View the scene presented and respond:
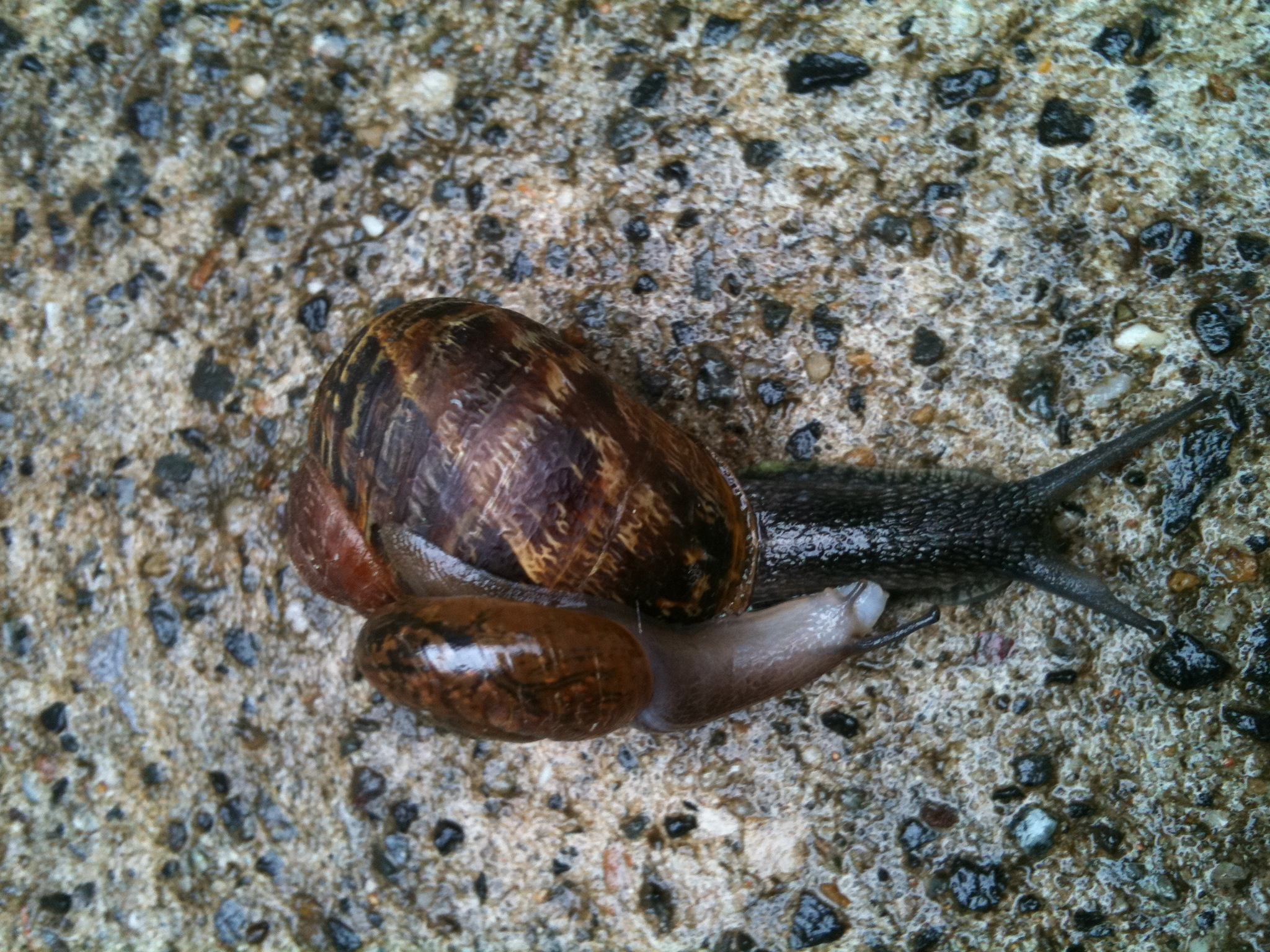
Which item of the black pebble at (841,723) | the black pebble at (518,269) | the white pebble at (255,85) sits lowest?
the black pebble at (841,723)

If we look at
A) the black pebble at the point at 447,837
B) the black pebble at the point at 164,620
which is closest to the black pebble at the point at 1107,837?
the black pebble at the point at 447,837

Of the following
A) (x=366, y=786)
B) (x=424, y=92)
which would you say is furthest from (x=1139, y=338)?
(x=366, y=786)

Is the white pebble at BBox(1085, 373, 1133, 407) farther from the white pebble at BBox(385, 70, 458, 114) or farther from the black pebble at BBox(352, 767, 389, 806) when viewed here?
the black pebble at BBox(352, 767, 389, 806)

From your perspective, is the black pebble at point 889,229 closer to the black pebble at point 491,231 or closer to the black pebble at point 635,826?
the black pebble at point 491,231

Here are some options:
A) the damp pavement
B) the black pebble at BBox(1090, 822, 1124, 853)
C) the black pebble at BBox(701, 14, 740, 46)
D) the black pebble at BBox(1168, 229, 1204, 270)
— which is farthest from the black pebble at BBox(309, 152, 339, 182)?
the black pebble at BBox(1090, 822, 1124, 853)

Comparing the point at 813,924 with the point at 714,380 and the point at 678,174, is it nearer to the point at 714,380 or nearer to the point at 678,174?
the point at 714,380

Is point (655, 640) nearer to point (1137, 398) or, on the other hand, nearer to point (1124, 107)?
point (1137, 398)
